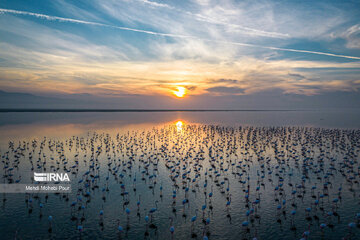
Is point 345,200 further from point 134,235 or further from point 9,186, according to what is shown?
point 9,186

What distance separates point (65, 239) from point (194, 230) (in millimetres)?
11921

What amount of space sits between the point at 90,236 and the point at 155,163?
74.4ft

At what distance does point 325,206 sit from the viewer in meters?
25.7

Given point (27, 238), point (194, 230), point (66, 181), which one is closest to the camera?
point (27, 238)

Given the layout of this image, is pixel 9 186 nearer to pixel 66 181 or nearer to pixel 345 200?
pixel 66 181

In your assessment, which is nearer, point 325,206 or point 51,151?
point 325,206

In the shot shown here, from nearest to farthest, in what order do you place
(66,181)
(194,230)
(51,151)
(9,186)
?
(194,230)
(9,186)
(66,181)
(51,151)

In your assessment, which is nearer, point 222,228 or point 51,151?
point 222,228

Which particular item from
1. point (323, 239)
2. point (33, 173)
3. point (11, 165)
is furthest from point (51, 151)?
point (323, 239)

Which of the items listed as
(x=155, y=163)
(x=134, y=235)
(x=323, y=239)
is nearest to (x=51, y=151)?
(x=155, y=163)

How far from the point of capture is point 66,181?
33.2 metres

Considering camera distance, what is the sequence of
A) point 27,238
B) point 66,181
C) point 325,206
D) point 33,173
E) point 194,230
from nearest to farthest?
1. point 27,238
2. point 194,230
3. point 325,206
4. point 66,181
5. point 33,173

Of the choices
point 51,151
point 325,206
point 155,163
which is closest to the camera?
point 325,206

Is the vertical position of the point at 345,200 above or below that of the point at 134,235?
above
